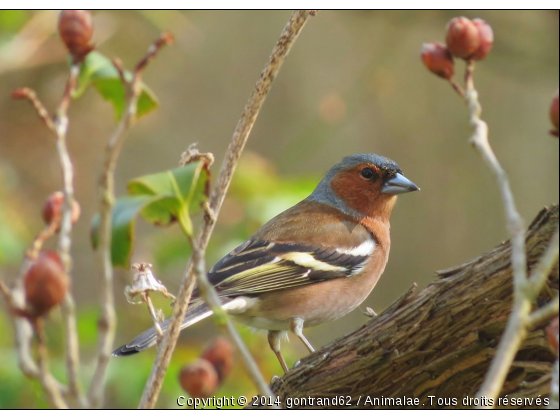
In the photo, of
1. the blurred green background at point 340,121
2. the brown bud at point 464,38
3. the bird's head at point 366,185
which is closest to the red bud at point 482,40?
the brown bud at point 464,38

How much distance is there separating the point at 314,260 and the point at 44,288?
106 inches

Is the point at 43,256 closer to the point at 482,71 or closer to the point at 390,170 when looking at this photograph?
the point at 390,170

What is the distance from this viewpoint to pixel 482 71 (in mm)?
8164

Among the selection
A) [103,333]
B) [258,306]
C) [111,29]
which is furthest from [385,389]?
[111,29]

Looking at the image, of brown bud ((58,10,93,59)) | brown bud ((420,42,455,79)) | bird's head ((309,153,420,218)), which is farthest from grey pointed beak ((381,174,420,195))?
brown bud ((58,10,93,59))

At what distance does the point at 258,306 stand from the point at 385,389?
1160 mm

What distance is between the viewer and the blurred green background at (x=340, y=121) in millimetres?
6004

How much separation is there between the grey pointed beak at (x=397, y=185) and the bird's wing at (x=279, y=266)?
1.27 feet

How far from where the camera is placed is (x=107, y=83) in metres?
1.72

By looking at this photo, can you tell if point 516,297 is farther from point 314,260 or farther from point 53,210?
point 314,260

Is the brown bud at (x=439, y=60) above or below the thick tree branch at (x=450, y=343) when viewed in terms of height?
above

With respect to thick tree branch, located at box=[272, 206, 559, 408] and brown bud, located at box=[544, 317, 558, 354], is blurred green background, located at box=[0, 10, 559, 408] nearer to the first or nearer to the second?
thick tree branch, located at box=[272, 206, 559, 408]

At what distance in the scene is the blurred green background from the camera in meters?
6.00

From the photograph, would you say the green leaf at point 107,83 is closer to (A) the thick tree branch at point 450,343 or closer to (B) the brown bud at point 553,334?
(B) the brown bud at point 553,334
